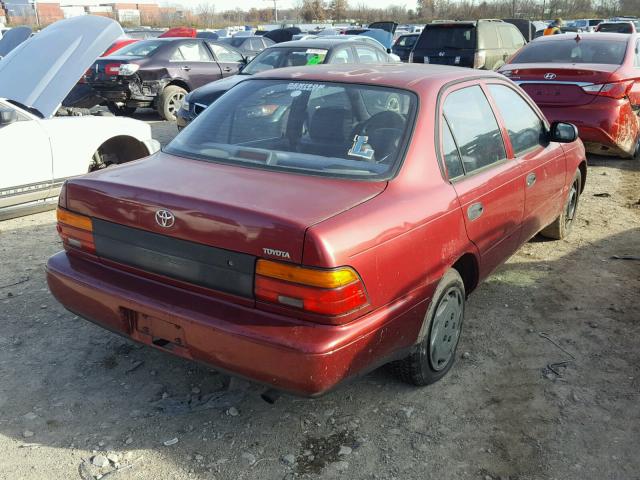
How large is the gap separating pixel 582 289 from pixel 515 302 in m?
0.59

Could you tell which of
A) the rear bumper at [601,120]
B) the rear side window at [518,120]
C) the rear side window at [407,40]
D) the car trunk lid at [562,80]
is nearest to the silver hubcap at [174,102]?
the car trunk lid at [562,80]

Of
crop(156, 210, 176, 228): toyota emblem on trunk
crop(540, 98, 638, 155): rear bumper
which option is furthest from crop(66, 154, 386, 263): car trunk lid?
crop(540, 98, 638, 155): rear bumper

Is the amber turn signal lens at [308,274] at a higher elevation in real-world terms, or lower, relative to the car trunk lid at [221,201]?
lower

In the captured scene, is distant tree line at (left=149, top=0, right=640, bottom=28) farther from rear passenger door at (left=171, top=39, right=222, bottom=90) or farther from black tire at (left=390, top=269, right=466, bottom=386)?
black tire at (left=390, top=269, right=466, bottom=386)

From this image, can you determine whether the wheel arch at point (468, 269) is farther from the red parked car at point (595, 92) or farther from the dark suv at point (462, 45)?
the dark suv at point (462, 45)

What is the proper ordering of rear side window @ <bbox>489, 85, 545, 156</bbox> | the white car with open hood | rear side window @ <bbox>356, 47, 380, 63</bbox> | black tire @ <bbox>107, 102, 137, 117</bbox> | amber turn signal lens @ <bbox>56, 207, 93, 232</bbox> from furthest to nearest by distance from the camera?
black tire @ <bbox>107, 102, 137, 117</bbox> → rear side window @ <bbox>356, 47, 380, 63</bbox> → the white car with open hood → rear side window @ <bbox>489, 85, 545, 156</bbox> → amber turn signal lens @ <bbox>56, 207, 93, 232</bbox>

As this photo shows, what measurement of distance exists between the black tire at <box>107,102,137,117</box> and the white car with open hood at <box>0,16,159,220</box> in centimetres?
593

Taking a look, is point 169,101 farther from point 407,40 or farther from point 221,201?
point 407,40

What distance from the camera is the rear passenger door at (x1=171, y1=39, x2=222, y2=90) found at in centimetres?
1192

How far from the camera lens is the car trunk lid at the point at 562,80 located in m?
7.46

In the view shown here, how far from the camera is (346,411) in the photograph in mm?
3078

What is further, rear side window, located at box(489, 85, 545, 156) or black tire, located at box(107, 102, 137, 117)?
black tire, located at box(107, 102, 137, 117)

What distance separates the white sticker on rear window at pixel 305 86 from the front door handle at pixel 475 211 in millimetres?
1059

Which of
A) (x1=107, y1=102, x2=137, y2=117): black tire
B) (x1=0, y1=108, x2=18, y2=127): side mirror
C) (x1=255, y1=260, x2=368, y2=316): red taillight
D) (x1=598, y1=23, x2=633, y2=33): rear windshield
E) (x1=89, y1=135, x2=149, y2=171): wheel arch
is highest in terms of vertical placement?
(x1=598, y1=23, x2=633, y2=33): rear windshield
